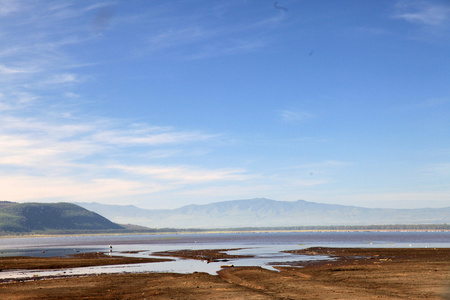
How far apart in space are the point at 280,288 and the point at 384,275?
41.5 ft

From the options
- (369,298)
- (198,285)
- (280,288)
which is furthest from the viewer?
(198,285)

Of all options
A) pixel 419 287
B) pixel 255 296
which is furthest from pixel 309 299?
pixel 419 287

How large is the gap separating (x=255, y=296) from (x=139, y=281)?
1418 centimetres

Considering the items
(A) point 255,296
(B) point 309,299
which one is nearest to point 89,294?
(A) point 255,296

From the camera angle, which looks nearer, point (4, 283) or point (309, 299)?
point (309, 299)

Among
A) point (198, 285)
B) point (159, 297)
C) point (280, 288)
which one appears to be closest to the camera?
point (159, 297)

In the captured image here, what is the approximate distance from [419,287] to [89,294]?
2434 centimetres

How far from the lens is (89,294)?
33969mm

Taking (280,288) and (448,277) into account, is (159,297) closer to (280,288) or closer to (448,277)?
(280,288)

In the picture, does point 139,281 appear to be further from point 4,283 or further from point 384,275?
point 384,275

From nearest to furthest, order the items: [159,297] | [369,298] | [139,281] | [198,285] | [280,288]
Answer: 1. [369,298]
2. [159,297]
3. [280,288]
4. [198,285]
5. [139,281]

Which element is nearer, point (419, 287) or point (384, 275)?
point (419, 287)

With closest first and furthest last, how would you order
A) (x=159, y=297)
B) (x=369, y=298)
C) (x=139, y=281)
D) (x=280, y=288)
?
(x=369, y=298), (x=159, y=297), (x=280, y=288), (x=139, y=281)

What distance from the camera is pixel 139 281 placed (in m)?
41.2
